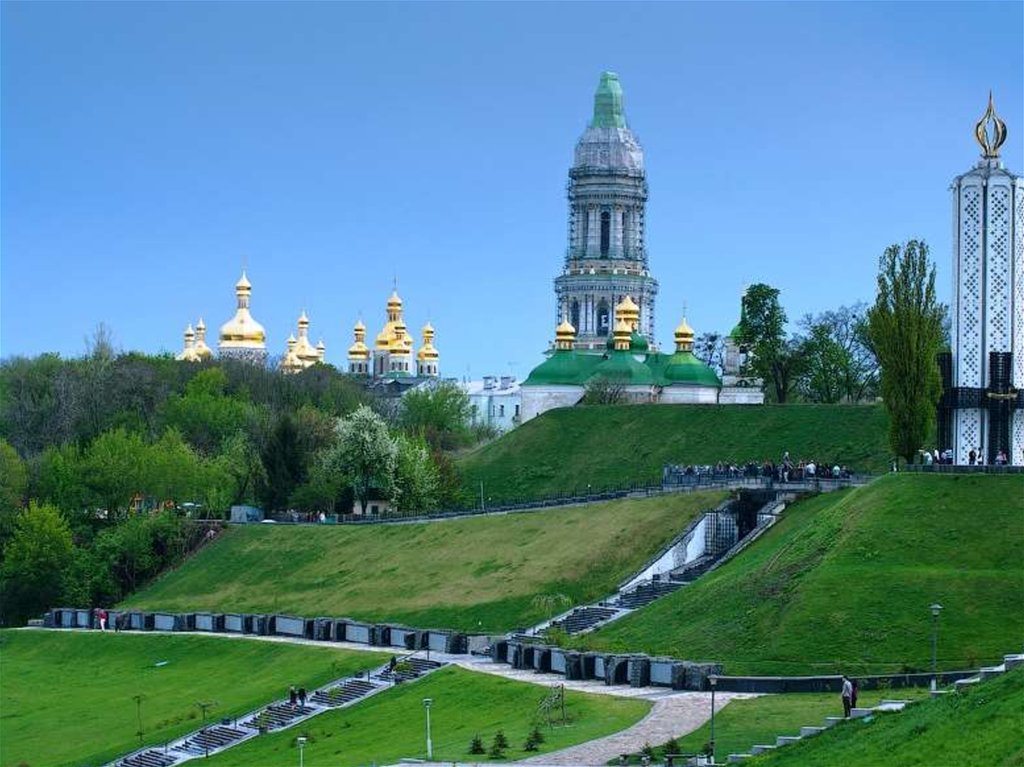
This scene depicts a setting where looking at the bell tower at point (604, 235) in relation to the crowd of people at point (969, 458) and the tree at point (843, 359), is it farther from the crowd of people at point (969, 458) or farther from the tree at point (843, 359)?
the crowd of people at point (969, 458)

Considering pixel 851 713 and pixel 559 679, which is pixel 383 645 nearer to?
pixel 559 679

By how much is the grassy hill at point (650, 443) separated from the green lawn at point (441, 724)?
37.2 m

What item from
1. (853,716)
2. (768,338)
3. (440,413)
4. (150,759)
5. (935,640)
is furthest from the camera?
(440,413)

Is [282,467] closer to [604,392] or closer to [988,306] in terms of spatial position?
[604,392]

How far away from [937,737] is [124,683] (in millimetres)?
43506

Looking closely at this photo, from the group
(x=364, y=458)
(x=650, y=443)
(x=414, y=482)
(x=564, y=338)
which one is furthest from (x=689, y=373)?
(x=364, y=458)

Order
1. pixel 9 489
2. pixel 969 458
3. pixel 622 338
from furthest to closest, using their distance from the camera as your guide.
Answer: pixel 622 338
pixel 9 489
pixel 969 458

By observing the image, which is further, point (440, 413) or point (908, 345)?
point (440, 413)

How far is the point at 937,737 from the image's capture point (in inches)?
1521

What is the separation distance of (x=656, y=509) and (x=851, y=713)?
3545cm

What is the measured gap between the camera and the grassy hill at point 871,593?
55.5 metres

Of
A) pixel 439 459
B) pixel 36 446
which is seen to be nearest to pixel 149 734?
pixel 439 459

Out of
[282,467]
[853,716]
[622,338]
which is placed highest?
[622,338]

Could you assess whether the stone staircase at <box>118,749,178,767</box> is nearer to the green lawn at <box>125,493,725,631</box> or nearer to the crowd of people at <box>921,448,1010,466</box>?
the green lawn at <box>125,493,725,631</box>
